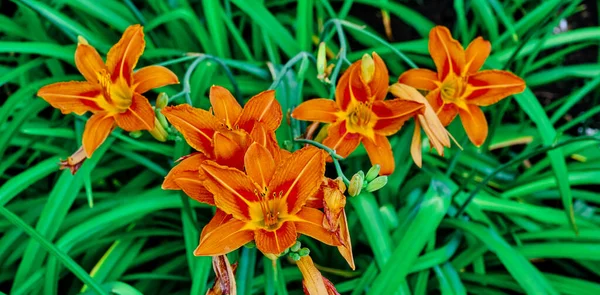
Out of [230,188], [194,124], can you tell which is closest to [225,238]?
[230,188]

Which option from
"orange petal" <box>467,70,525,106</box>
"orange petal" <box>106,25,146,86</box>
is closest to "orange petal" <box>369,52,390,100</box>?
"orange petal" <box>467,70,525,106</box>

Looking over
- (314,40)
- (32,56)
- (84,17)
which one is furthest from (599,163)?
(32,56)

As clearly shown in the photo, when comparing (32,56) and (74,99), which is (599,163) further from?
(32,56)

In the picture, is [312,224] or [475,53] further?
[475,53]

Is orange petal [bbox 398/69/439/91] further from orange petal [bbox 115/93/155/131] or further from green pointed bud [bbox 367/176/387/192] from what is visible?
orange petal [bbox 115/93/155/131]

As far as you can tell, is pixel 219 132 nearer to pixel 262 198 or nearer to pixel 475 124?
pixel 262 198

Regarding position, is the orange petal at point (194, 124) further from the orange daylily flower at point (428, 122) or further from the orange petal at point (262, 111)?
the orange daylily flower at point (428, 122)
